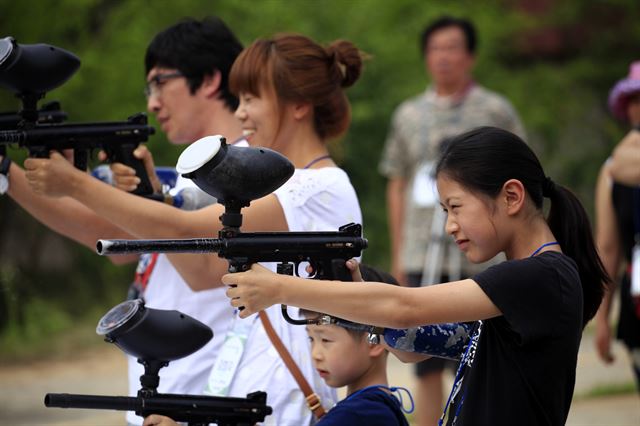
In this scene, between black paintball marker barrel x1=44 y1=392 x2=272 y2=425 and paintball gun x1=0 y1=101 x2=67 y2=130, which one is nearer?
black paintball marker barrel x1=44 y1=392 x2=272 y2=425

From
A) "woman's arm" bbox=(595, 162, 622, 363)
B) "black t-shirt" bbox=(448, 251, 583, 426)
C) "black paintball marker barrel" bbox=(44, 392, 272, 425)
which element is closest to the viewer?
"black t-shirt" bbox=(448, 251, 583, 426)

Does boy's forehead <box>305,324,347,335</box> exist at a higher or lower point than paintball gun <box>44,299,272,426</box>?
higher

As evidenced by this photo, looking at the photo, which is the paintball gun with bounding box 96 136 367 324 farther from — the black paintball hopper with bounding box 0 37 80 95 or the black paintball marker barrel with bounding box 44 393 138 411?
the black paintball hopper with bounding box 0 37 80 95

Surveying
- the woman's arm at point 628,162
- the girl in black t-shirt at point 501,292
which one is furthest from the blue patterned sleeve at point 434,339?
the woman's arm at point 628,162

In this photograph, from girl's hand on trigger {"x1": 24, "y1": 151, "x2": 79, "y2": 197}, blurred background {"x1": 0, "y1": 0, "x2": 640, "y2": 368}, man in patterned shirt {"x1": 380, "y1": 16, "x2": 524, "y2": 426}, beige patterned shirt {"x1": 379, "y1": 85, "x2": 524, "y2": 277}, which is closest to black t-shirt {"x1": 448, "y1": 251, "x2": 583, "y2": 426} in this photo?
girl's hand on trigger {"x1": 24, "y1": 151, "x2": 79, "y2": 197}

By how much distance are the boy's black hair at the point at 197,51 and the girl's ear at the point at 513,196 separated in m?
1.67

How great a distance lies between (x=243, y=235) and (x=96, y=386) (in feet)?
18.8

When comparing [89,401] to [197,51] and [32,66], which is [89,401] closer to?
[32,66]

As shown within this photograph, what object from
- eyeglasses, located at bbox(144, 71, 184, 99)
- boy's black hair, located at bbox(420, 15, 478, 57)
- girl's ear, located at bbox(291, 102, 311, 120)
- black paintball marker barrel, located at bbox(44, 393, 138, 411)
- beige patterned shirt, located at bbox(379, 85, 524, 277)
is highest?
boy's black hair, located at bbox(420, 15, 478, 57)

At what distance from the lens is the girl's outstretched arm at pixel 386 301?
2750mm

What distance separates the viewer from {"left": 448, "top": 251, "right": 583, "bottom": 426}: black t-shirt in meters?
2.83

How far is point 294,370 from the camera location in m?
3.85

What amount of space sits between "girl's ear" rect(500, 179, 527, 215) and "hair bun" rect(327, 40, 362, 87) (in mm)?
1201

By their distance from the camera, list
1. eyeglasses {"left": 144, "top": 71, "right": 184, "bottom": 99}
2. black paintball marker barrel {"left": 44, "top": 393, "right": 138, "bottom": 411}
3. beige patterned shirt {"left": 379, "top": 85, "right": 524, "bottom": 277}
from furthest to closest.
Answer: beige patterned shirt {"left": 379, "top": 85, "right": 524, "bottom": 277} < eyeglasses {"left": 144, "top": 71, "right": 184, "bottom": 99} < black paintball marker barrel {"left": 44, "top": 393, "right": 138, "bottom": 411}
